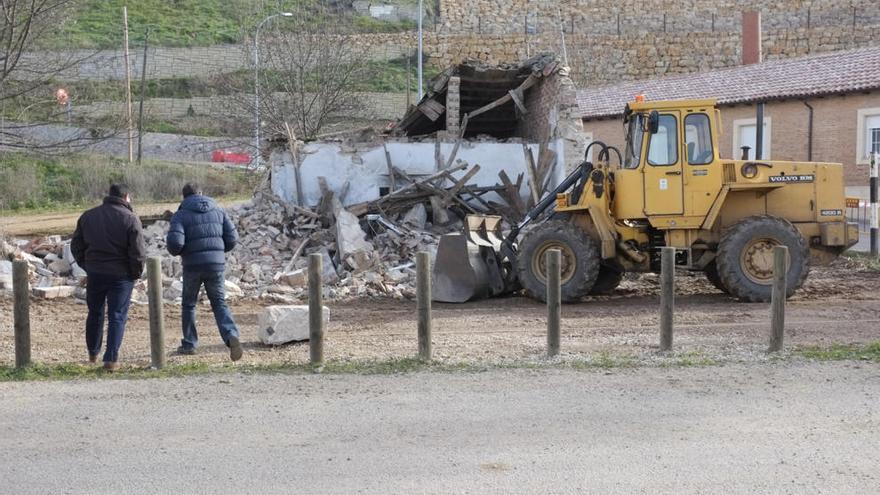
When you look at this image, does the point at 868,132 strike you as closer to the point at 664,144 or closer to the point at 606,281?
the point at 606,281

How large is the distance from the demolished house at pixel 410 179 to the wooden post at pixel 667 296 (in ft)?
25.0

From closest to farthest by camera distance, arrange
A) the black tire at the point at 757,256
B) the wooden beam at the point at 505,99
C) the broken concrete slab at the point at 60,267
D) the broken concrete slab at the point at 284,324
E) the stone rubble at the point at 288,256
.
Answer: the broken concrete slab at the point at 284,324 < the black tire at the point at 757,256 < the stone rubble at the point at 288,256 < the broken concrete slab at the point at 60,267 < the wooden beam at the point at 505,99

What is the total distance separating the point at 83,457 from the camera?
20.8 ft

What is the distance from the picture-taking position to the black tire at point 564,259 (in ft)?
43.6

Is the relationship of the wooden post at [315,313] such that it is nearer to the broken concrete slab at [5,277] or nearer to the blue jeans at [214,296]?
the blue jeans at [214,296]

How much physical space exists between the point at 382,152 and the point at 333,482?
48.2ft

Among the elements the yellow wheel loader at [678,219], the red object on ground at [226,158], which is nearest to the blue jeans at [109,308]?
the yellow wheel loader at [678,219]

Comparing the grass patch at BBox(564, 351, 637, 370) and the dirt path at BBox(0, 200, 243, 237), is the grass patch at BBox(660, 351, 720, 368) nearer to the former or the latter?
the grass patch at BBox(564, 351, 637, 370)

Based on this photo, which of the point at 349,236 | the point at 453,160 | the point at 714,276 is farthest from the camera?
the point at 453,160

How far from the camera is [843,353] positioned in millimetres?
9281

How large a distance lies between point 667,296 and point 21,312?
19.9 ft

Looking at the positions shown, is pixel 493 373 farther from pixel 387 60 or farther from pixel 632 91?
pixel 387 60

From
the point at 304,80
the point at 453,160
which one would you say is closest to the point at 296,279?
the point at 453,160

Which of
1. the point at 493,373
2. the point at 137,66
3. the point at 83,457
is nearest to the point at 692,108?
the point at 493,373
